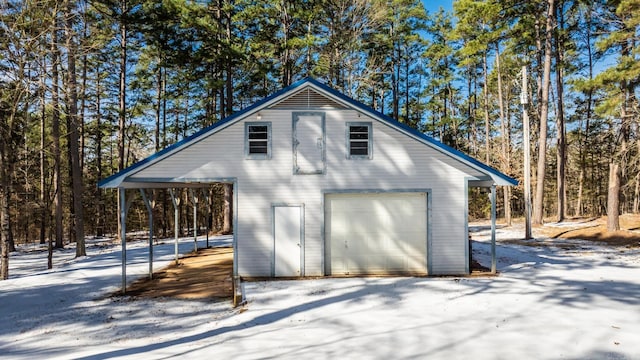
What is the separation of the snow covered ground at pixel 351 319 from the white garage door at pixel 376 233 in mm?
971

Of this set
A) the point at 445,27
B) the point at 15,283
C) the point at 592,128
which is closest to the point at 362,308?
the point at 15,283

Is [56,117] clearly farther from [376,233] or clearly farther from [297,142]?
[376,233]

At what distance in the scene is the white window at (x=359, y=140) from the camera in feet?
39.2

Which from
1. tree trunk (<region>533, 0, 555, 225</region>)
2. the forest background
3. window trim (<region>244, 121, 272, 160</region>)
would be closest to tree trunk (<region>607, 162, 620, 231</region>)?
the forest background

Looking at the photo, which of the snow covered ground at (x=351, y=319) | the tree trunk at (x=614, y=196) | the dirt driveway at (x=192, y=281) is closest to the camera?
the snow covered ground at (x=351, y=319)

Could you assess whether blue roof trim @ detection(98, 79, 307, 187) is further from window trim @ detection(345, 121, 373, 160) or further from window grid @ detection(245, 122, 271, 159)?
window trim @ detection(345, 121, 373, 160)

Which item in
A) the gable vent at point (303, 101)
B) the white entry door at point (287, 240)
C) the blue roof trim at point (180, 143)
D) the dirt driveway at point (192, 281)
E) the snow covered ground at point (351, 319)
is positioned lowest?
the dirt driveway at point (192, 281)

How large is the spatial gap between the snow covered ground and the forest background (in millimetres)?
6669

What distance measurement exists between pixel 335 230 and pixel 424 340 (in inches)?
229

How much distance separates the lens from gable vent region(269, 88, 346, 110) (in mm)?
11914

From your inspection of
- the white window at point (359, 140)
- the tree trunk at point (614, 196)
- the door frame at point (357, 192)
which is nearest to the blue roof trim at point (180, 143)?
the white window at point (359, 140)

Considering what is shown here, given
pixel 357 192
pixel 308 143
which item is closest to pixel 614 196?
pixel 357 192

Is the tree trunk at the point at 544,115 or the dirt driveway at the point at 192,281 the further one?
the tree trunk at the point at 544,115

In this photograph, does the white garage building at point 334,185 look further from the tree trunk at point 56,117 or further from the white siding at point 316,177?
the tree trunk at point 56,117
